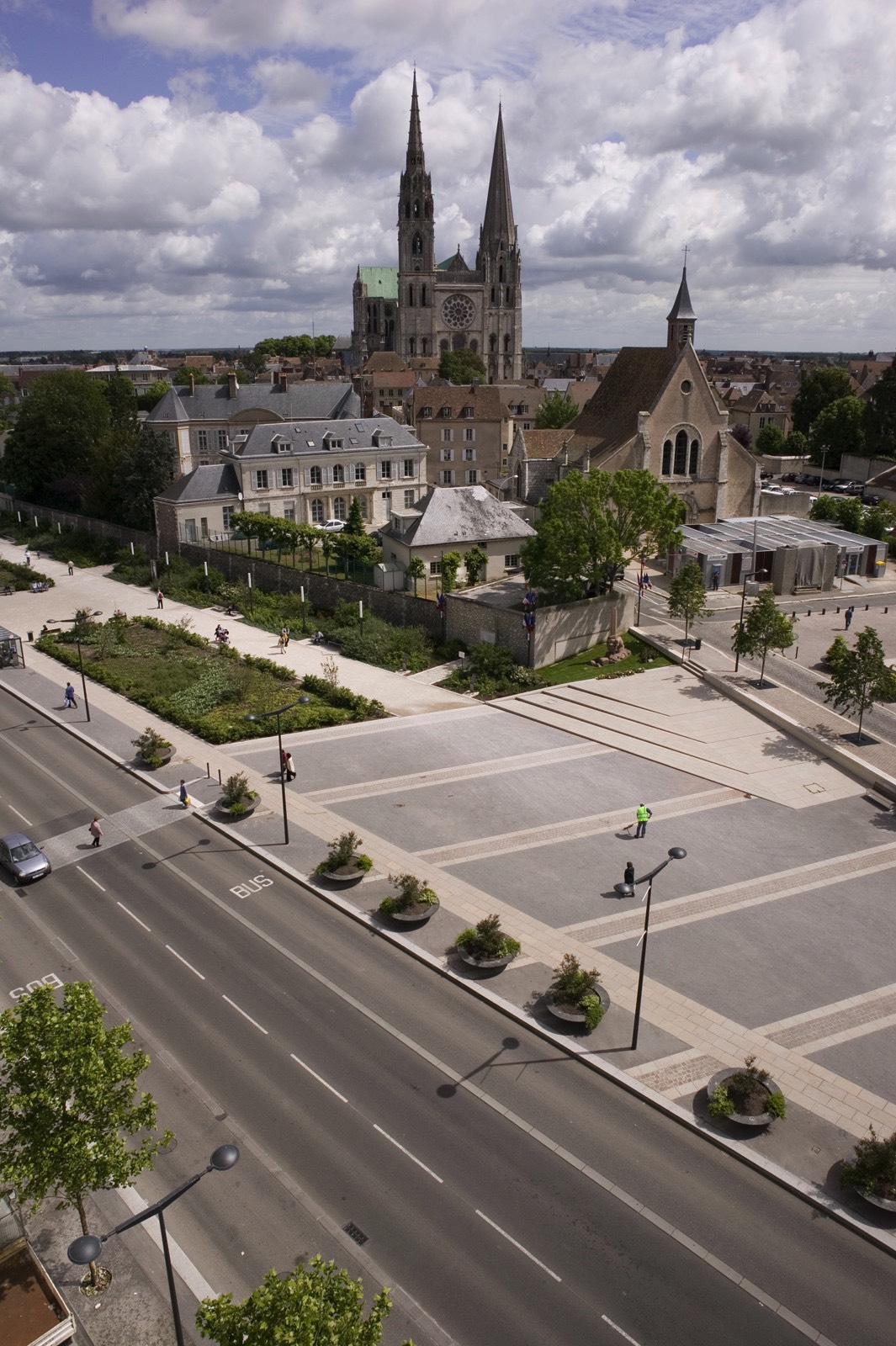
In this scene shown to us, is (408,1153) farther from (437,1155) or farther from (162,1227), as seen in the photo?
(162,1227)

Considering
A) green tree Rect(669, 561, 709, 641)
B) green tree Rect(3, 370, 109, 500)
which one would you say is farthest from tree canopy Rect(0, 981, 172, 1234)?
green tree Rect(3, 370, 109, 500)

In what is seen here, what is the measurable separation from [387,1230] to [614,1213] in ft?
12.2

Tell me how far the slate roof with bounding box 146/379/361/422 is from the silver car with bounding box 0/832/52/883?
2108 inches

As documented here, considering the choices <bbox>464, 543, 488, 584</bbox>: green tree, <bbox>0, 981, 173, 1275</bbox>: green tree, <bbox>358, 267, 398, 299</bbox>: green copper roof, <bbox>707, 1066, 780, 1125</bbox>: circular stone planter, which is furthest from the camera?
<bbox>358, 267, 398, 299</bbox>: green copper roof

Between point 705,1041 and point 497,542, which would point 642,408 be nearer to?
point 497,542

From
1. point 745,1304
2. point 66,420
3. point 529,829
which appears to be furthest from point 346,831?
point 66,420

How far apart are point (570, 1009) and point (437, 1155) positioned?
14.8 feet

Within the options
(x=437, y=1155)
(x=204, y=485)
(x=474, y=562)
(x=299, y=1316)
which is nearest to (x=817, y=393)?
(x=474, y=562)

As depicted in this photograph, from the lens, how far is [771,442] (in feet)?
326

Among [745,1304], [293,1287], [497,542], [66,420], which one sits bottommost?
[745,1304]

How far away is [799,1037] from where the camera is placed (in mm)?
19062

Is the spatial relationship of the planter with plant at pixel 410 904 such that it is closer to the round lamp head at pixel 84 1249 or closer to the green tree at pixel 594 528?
the round lamp head at pixel 84 1249

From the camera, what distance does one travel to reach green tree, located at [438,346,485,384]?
133500 millimetres

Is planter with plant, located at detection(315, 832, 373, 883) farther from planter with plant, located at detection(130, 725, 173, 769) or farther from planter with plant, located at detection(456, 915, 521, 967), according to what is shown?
planter with plant, located at detection(130, 725, 173, 769)
